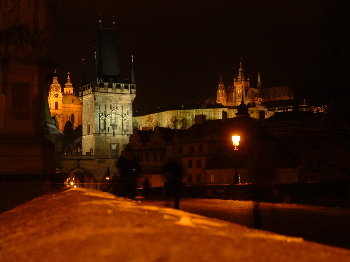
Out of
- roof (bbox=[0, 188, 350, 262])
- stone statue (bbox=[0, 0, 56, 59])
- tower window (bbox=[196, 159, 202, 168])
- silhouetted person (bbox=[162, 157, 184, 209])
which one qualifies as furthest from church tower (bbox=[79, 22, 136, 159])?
roof (bbox=[0, 188, 350, 262])

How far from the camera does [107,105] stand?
423ft

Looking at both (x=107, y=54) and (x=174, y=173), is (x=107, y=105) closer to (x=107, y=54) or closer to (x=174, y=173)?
(x=107, y=54)

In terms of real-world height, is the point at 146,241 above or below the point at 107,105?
below

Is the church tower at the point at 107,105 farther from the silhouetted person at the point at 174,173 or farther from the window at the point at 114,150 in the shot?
the silhouetted person at the point at 174,173

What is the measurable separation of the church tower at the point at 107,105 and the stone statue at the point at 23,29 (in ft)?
356

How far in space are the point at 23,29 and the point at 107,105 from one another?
11598 centimetres

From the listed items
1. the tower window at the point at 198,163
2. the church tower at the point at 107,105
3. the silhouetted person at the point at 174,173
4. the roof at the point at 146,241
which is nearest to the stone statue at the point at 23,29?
the silhouetted person at the point at 174,173

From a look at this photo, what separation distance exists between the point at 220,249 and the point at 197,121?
101590 millimetres

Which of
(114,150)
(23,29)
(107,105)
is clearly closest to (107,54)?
(107,105)

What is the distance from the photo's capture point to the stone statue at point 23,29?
13242 mm

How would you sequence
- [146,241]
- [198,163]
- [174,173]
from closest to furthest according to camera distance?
[146,241] → [174,173] → [198,163]

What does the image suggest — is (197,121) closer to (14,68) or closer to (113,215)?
(14,68)

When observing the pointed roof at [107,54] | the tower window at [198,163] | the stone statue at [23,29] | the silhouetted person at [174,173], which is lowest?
the tower window at [198,163]

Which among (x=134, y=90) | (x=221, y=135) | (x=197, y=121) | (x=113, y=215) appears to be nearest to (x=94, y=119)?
(x=134, y=90)
